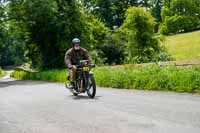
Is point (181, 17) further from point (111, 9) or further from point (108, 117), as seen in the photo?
point (108, 117)

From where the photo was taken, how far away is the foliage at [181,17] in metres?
81.0

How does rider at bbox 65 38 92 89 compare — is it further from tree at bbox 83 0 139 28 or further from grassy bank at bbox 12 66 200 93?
tree at bbox 83 0 139 28

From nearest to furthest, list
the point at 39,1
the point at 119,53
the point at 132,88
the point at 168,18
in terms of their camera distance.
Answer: the point at 132,88
the point at 39,1
the point at 119,53
the point at 168,18

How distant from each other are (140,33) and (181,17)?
43179 mm

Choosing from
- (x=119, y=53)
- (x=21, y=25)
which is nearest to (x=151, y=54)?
(x=119, y=53)

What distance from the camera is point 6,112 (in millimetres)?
10945

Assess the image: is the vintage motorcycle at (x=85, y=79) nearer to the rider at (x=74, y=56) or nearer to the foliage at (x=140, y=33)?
the rider at (x=74, y=56)

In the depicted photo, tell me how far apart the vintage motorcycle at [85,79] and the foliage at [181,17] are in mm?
66974

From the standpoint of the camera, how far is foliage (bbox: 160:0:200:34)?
81.0 m

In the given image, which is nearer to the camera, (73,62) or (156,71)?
(73,62)

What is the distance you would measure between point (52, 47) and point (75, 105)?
27.5m

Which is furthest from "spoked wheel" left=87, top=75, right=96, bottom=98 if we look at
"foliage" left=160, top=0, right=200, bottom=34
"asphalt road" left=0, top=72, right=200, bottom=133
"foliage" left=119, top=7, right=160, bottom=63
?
"foliage" left=160, top=0, right=200, bottom=34

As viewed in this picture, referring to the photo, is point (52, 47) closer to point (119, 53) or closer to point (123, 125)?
point (119, 53)

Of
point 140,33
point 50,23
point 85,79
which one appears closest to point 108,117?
point 85,79
